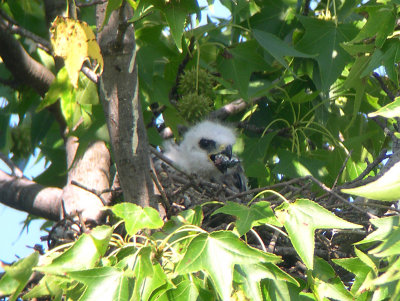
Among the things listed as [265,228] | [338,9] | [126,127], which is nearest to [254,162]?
[265,228]

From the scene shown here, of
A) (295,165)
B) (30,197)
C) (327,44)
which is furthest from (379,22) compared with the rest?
(30,197)

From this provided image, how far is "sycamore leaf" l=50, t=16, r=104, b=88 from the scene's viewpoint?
74.9 inches

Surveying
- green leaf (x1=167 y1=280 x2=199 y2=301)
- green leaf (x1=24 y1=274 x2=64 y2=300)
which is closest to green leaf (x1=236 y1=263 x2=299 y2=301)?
green leaf (x1=167 y1=280 x2=199 y2=301)

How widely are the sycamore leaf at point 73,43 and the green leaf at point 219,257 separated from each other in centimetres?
62

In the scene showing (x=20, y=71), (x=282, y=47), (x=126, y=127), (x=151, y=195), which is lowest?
(x=151, y=195)

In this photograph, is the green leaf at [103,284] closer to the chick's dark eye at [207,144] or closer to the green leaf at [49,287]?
the green leaf at [49,287]

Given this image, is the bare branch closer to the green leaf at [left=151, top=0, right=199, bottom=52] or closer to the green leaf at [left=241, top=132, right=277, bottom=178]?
the green leaf at [left=151, top=0, right=199, bottom=52]

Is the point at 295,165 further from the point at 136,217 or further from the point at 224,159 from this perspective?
the point at 136,217

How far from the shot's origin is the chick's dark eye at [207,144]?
3312 mm

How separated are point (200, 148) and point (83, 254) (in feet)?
5.66

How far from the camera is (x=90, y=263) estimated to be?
5.53 ft

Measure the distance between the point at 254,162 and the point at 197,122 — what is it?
527 mm

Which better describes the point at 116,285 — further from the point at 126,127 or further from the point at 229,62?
Answer: the point at 229,62

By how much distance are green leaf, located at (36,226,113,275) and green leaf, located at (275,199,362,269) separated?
0.47 metres
